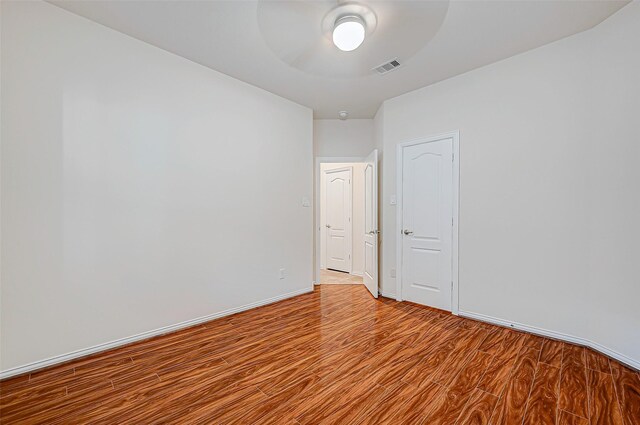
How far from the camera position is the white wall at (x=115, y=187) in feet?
6.90

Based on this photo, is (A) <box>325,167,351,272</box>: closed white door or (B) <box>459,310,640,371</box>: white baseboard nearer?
(B) <box>459,310,640,371</box>: white baseboard

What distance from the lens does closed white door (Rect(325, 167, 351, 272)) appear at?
579cm

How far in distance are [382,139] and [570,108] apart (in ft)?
6.96

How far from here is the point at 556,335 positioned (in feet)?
8.75

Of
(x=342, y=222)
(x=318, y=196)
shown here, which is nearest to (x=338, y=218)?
(x=342, y=222)

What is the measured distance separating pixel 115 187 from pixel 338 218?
4142mm

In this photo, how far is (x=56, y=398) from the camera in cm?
185

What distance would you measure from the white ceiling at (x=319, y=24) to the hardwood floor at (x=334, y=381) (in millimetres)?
2566

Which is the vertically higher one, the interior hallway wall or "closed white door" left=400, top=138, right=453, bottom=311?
the interior hallway wall

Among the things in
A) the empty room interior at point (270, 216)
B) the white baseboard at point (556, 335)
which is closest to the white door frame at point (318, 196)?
the empty room interior at point (270, 216)

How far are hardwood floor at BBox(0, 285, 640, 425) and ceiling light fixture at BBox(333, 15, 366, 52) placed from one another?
2462 mm

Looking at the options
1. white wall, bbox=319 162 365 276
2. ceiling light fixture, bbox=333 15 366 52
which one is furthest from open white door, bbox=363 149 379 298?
ceiling light fixture, bbox=333 15 366 52

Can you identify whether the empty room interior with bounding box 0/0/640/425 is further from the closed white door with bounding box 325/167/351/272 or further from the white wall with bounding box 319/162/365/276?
the closed white door with bounding box 325/167/351/272

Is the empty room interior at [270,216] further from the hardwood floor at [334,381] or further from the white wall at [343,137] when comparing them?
the white wall at [343,137]
